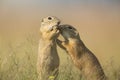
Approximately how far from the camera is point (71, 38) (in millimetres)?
5418

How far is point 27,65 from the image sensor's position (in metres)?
5.07

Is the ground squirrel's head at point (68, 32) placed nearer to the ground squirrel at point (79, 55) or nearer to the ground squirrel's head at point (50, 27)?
the ground squirrel at point (79, 55)

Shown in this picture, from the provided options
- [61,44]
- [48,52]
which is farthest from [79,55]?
[48,52]

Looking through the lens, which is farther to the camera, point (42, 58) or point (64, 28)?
point (64, 28)

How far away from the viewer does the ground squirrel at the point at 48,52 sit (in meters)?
4.91

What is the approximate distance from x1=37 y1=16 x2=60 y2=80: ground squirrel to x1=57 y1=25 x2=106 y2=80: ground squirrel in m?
0.30

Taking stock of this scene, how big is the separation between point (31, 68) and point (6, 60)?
339 millimetres

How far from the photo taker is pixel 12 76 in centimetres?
493

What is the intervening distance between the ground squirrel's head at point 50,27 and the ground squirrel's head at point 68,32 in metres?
0.26

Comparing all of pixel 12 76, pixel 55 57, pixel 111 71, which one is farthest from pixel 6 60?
pixel 111 71

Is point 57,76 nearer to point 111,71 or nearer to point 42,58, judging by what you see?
point 42,58

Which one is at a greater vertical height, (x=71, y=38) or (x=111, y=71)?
(x=71, y=38)

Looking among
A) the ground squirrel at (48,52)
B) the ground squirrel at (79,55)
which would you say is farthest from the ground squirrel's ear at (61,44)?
the ground squirrel at (48,52)

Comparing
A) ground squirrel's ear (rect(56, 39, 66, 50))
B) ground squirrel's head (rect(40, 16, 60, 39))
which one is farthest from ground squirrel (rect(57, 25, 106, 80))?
ground squirrel's head (rect(40, 16, 60, 39))
